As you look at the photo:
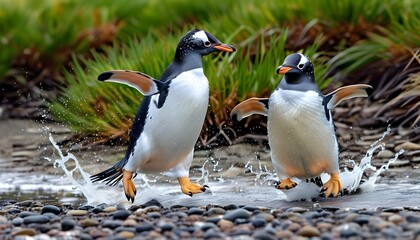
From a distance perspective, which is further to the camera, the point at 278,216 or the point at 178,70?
the point at 178,70

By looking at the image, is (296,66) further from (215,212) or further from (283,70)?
(215,212)

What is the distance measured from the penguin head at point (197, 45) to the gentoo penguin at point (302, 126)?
16.2 inches

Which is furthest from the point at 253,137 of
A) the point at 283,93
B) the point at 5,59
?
the point at 5,59

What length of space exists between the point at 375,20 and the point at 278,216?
5383mm

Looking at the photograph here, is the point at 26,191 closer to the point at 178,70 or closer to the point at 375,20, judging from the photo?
the point at 178,70

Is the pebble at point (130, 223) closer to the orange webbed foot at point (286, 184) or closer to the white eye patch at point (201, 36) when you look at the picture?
the orange webbed foot at point (286, 184)

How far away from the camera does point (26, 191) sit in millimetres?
7191

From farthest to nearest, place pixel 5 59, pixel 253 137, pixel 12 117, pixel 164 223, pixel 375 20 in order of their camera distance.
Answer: pixel 5 59 < pixel 12 117 < pixel 375 20 < pixel 253 137 < pixel 164 223

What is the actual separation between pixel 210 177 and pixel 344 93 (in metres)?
1.77

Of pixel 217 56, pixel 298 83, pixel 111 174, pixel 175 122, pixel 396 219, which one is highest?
pixel 217 56

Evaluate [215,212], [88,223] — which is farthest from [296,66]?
[88,223]

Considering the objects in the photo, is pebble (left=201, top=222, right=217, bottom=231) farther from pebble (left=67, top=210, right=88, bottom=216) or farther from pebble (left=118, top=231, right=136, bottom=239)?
pebble (left=67, top=210, right=88, bottom=216)

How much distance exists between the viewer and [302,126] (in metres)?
5.71

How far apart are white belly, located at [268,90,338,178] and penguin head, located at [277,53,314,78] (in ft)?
0.39
